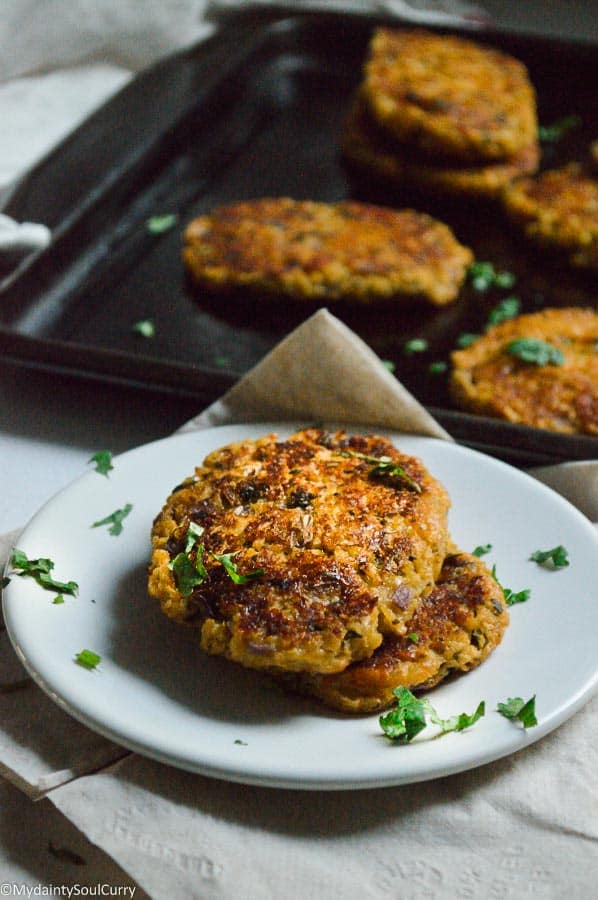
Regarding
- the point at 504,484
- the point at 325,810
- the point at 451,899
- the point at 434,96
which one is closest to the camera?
the point at 451,899

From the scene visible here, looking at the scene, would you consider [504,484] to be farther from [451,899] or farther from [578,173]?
[578,173]

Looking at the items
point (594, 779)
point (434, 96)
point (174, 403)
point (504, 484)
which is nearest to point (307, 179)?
point (434, 96)

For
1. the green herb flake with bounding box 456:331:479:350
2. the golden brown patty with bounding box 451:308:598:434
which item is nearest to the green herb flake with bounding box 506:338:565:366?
the golden brown patty with bounding box 451:308:598:434

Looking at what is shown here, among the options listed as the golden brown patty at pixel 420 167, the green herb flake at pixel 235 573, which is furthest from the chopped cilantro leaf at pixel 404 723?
the golden brown patty at pixel 420 167

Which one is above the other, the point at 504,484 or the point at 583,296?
the point at 504,484

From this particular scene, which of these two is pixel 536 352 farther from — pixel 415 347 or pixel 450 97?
pixel 450 97

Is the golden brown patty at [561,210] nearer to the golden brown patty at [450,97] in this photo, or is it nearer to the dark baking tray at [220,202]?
the dark baking tray at [220,202]
